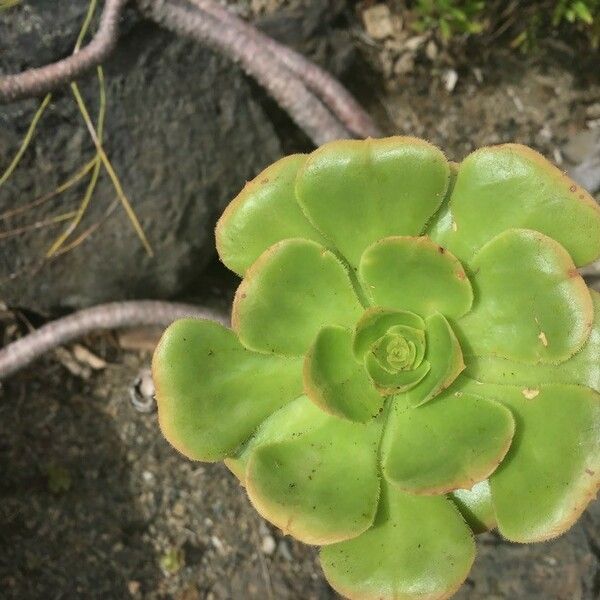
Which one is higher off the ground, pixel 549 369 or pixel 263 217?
pixel 263 217

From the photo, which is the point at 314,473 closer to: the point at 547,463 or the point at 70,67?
the point at 547,463

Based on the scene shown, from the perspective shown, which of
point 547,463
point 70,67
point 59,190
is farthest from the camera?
point 59,190

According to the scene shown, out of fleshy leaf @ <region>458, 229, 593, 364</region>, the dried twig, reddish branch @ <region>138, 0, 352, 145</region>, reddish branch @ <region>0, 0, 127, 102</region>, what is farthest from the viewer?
the dried twig

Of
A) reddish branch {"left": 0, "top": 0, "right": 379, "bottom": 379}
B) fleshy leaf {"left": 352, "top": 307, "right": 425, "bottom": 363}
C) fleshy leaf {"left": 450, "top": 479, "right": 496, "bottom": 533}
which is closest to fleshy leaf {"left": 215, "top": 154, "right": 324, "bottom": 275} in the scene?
fleshy leaf {"left": 352, "top": 307, "right": 425, "bottom": 363}

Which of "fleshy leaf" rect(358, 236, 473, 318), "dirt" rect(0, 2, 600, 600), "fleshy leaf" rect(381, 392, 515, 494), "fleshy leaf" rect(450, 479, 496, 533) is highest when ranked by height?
"fleshy leaf" rect(358, 236, 473, 318)

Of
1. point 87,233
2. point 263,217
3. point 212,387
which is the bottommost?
point 87,233

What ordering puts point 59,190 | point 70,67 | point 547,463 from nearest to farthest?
point 547,463
point 70,67
point 59,190

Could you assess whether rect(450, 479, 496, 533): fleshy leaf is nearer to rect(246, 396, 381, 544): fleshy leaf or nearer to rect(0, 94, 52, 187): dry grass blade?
rect(246, 396, 381, 544): fleshy leaf

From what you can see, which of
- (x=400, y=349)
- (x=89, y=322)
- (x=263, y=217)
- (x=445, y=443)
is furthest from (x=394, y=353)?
(x=89, y=322)
